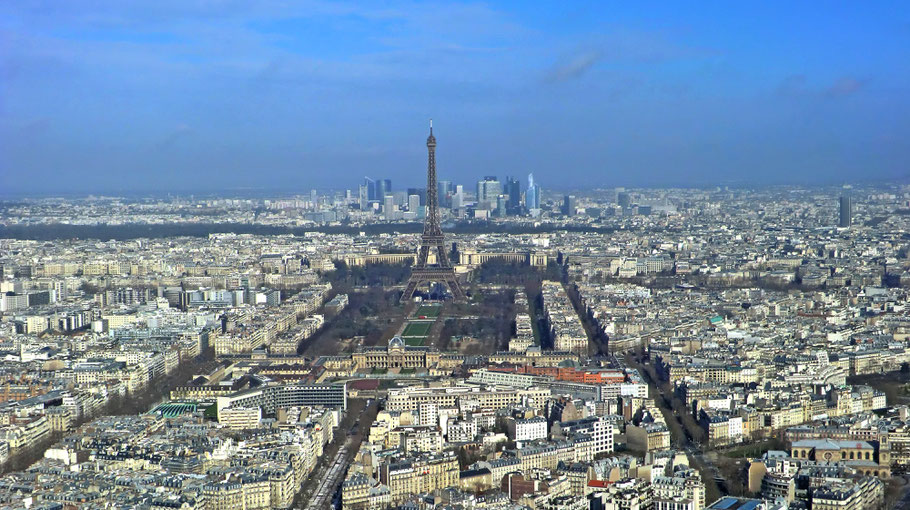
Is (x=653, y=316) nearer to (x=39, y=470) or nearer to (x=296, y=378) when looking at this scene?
(x=296, y=378)

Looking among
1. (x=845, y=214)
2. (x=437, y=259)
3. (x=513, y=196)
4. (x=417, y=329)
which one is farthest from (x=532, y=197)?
(x=417, y=329)

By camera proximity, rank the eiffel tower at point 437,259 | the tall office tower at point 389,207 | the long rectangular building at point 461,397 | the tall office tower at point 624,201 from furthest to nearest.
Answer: the tall office tower at point 624,201 < the tall office tower at point 389,207 < the eiffel tower at point 437,259 < the long rectangular building at point 461,397

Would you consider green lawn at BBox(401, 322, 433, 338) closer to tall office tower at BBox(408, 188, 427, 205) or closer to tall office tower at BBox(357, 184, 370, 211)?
tall office tower at BBox(408, 188, 427, 205)

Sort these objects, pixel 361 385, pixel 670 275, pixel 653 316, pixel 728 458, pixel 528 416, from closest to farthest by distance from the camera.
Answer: pixel 728 458
pixel 528 416
pixel 361 385
pixel 653 316
pixel 670 275

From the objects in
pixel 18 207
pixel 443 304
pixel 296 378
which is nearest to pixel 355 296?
pixel 443 304

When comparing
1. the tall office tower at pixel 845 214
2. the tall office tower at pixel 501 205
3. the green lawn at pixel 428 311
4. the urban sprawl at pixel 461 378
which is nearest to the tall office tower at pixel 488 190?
the tall office tower at pixel 501 205

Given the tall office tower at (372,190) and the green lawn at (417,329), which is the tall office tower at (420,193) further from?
the green lawn at (417,329)

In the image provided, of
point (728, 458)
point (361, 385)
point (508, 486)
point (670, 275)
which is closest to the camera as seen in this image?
point (508, 486)
